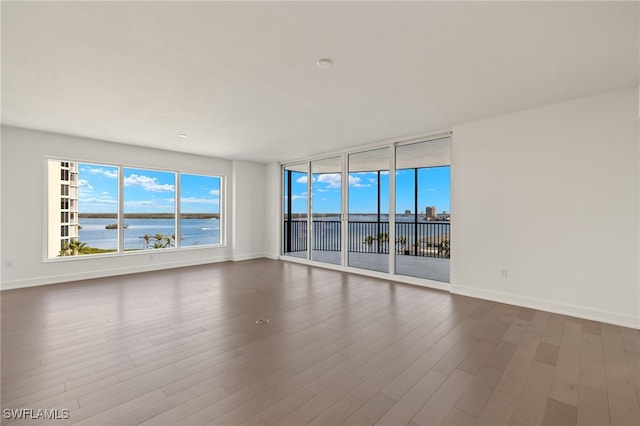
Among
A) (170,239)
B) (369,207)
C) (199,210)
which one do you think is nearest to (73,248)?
(170,239)

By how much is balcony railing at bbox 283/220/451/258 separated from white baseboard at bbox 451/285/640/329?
2.79m

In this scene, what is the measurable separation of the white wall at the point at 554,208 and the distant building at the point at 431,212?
7.36ft

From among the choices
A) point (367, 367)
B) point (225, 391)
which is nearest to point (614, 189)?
point (367, 367)

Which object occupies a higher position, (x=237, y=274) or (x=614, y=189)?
(x=614, y=189)

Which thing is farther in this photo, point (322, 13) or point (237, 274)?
point (237, 274)

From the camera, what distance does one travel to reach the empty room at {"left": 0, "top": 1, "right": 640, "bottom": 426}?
6.17ft

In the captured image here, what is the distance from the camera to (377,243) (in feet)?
26.2

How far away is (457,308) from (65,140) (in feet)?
22.4

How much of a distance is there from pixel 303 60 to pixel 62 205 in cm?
531

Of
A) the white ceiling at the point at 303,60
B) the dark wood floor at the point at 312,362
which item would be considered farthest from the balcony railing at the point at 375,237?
the white ceiling at the point at 303,60

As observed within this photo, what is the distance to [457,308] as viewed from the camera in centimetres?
363

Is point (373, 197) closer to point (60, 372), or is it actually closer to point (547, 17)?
point (547, 17)

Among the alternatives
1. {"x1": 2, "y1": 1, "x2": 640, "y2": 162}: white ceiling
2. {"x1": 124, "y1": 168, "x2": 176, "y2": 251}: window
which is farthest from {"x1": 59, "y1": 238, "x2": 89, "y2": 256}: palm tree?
{"x1": 2, "y1": 1, "x2": 640, "y2": 162}: white ceiling

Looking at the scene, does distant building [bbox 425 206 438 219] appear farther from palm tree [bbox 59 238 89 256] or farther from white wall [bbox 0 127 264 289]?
palm tree [bbox 59 238 89 256]
